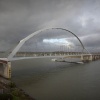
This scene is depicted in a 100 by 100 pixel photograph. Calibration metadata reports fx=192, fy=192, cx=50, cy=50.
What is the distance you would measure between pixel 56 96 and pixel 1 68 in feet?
73.5

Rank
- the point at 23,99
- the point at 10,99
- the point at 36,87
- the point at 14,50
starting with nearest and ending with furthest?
1. the point at 10,99
2. the point at 23,99
3. the point at 36,87
4. the point at 14,50

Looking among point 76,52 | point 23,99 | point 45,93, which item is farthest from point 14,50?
point 76,52

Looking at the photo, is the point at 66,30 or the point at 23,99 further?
the point at 66,30

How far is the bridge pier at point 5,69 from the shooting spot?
3956cm

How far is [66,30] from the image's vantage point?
7200cm

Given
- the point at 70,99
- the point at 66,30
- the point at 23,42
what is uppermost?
the point at 66,30

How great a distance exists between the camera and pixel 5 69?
134ft

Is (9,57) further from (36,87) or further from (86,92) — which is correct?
(86,92)

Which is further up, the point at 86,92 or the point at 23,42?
the point at 23,42

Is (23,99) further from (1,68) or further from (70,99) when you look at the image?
(1,68)

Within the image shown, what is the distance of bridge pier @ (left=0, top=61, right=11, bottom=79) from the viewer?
39.6 meters

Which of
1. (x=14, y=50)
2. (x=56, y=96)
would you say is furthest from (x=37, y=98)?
(x=14, y=50)

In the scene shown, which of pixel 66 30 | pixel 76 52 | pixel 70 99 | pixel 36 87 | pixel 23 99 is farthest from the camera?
pixel 76 52

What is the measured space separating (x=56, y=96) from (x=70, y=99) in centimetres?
218
